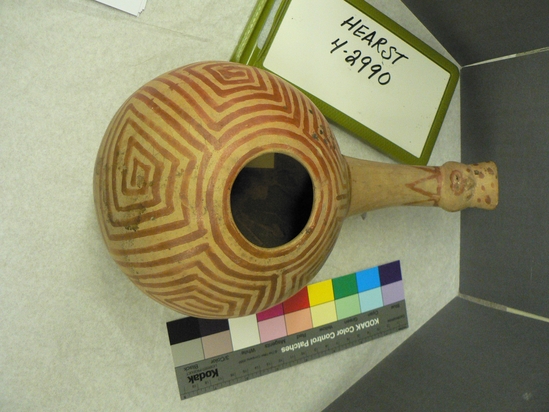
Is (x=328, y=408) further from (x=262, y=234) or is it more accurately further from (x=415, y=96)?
(x=415, y=96)

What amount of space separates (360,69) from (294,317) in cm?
59

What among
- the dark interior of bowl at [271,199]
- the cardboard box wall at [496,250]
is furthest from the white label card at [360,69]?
the dark interior of bowl at [271,199]

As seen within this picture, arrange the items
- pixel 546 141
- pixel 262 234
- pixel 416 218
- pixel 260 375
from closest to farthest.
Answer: pixel 262 234 < pixel 546 141 < pixel 260 375 < pixel 416 218

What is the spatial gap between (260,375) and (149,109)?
0.68 meters

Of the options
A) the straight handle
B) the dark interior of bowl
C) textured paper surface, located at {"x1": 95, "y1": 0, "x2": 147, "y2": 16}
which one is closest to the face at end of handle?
the straight handle

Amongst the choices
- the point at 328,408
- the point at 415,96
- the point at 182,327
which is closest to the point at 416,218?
the point at 415,96

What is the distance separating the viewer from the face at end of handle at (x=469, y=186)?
103 cm

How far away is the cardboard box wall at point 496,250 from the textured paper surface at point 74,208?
0.40m

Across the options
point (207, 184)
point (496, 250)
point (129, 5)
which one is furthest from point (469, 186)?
point (129, 5)

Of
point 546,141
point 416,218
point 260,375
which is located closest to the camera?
point 546,141

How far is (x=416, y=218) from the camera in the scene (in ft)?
4.17

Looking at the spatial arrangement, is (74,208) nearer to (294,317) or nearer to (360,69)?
(294,317)

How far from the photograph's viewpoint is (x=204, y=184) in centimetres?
68

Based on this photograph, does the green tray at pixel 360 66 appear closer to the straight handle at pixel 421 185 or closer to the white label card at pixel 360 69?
the white label card at pixel 360 69
